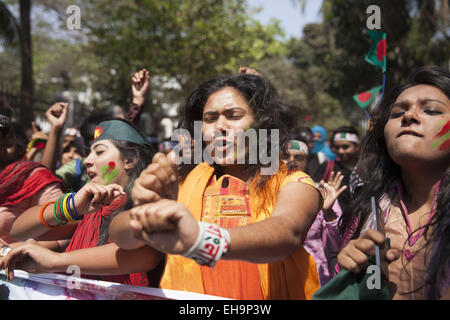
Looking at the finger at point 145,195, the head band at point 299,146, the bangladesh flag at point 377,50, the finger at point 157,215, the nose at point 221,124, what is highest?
the bangladesh flag at point 377,50

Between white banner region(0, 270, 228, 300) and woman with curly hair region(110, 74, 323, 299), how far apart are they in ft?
0.36

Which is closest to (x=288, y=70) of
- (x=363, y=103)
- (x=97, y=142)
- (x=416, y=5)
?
(x=416, y=5)

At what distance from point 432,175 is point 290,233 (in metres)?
0.73

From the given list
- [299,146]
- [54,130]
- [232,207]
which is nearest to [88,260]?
[232,207]

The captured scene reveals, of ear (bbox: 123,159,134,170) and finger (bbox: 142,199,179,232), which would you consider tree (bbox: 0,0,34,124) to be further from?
finger (bbox: 142,199,179,232)

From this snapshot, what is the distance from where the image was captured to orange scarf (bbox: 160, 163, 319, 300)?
1.64 metres

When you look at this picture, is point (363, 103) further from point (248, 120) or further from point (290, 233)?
point (290, 233)

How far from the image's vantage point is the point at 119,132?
2.44m

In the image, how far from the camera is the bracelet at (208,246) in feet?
3.83

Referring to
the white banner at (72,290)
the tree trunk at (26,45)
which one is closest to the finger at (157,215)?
the white banner at (72,290)

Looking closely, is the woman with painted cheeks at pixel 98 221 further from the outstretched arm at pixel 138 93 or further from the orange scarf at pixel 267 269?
the outstretched arm at pixel 138 93

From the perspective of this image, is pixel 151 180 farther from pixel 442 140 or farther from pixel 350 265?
pixel 442 140

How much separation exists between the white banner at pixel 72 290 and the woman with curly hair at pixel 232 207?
4.3 inches
